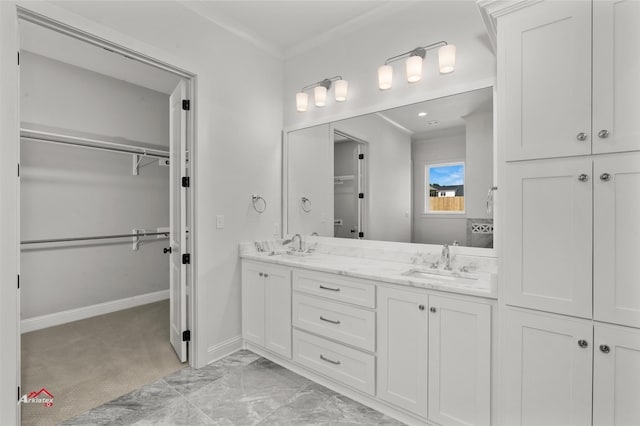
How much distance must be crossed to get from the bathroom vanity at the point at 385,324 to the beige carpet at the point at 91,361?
2.85ft

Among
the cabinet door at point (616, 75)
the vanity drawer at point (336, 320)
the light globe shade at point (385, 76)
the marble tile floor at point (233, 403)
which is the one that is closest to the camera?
the cabinet door at point (616, 75)

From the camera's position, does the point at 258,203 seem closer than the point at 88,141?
Yes

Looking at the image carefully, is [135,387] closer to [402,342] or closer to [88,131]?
[402,342]

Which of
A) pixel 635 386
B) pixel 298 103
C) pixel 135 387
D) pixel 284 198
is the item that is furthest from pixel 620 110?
pixel 135 387

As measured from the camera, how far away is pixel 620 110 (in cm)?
124

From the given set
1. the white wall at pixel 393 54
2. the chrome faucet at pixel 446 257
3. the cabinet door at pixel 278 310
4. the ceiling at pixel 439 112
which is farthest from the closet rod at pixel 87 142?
the chrome faucet at pixel 446 257

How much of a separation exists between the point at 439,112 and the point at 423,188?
57cm

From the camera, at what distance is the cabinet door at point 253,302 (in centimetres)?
271

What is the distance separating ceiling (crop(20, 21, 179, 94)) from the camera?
2.97m

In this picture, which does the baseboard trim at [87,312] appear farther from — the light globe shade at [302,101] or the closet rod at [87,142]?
the light globe shade at [302,101]

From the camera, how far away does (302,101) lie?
3.04 meters

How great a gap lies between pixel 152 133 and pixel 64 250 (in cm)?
177

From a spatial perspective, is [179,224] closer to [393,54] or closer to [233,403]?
[233,403]

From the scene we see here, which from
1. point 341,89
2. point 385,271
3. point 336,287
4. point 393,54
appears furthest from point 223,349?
point 393,54
